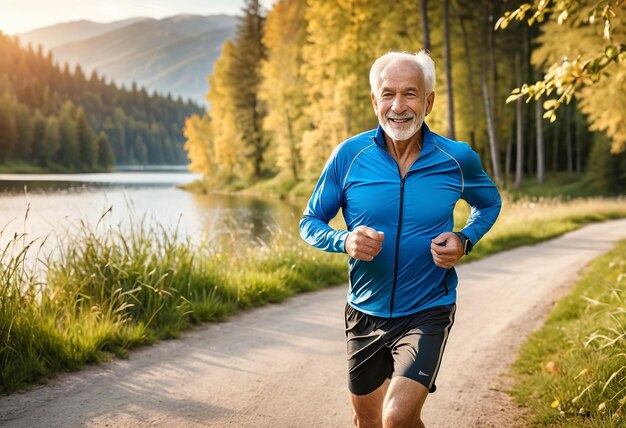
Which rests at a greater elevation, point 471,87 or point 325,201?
point 471,87

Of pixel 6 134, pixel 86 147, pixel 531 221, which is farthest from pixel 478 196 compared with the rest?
pixel 86 147

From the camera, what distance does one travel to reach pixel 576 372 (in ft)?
15.4

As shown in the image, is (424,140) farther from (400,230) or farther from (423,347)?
(423,347)

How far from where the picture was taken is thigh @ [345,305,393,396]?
2.88m

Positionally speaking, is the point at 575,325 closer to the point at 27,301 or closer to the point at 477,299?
the point at 477,299

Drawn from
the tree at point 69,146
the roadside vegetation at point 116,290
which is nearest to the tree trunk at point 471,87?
the roadside vegetation at point 116,290

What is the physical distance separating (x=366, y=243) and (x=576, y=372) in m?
2.98

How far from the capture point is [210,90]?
2036 inches

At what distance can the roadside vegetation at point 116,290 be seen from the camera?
5215mm

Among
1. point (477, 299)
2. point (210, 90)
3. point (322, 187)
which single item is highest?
point (210, 90)

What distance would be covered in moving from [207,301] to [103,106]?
177 metres

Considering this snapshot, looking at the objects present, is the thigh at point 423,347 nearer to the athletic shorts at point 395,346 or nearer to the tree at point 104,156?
the athletic shorts at point 395,346

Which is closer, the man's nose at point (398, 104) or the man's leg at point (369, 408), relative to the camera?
the man's nose at point (398, 104)

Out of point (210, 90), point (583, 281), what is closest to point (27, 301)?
point (583, 281)
